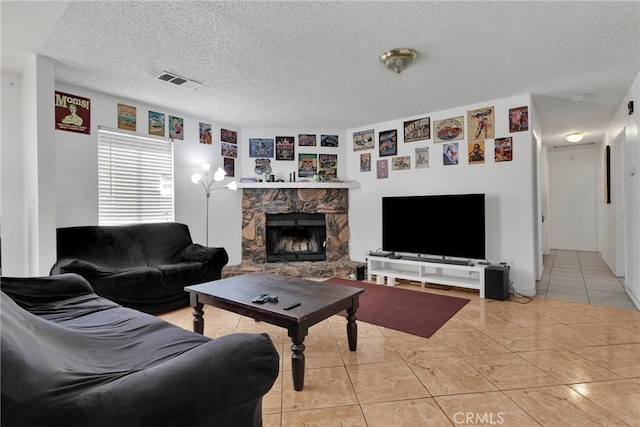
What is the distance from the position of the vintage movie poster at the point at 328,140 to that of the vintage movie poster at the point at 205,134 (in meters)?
1.75

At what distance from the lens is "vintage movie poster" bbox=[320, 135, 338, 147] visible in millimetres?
5309

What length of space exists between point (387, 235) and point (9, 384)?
425 cm

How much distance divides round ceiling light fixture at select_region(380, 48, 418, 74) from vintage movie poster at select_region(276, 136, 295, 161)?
2.61 metres

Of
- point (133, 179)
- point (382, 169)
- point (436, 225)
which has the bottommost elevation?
point (436, 225)

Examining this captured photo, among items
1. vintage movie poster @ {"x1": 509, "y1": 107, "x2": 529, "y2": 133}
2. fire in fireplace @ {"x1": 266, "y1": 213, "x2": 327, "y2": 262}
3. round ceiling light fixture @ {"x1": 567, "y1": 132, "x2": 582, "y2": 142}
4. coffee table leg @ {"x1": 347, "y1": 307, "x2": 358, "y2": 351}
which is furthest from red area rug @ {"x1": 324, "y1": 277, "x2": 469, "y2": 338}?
round ceiling light fixture @ {"x1": 567, "y1": 132, "x2": 582, "y2": 142}

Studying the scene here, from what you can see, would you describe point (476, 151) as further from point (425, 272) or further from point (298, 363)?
point (298, 363)

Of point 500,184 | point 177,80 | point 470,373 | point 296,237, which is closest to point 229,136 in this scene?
point 177,80

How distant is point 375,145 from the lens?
502 centimetres

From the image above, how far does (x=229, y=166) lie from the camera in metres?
5.02

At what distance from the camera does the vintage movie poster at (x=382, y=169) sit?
4906mm

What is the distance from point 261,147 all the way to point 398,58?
2984mm

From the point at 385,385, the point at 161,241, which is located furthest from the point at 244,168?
the point at 385,385

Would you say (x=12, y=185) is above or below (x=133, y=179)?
below

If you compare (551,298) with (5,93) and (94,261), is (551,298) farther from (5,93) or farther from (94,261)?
(5,93)
